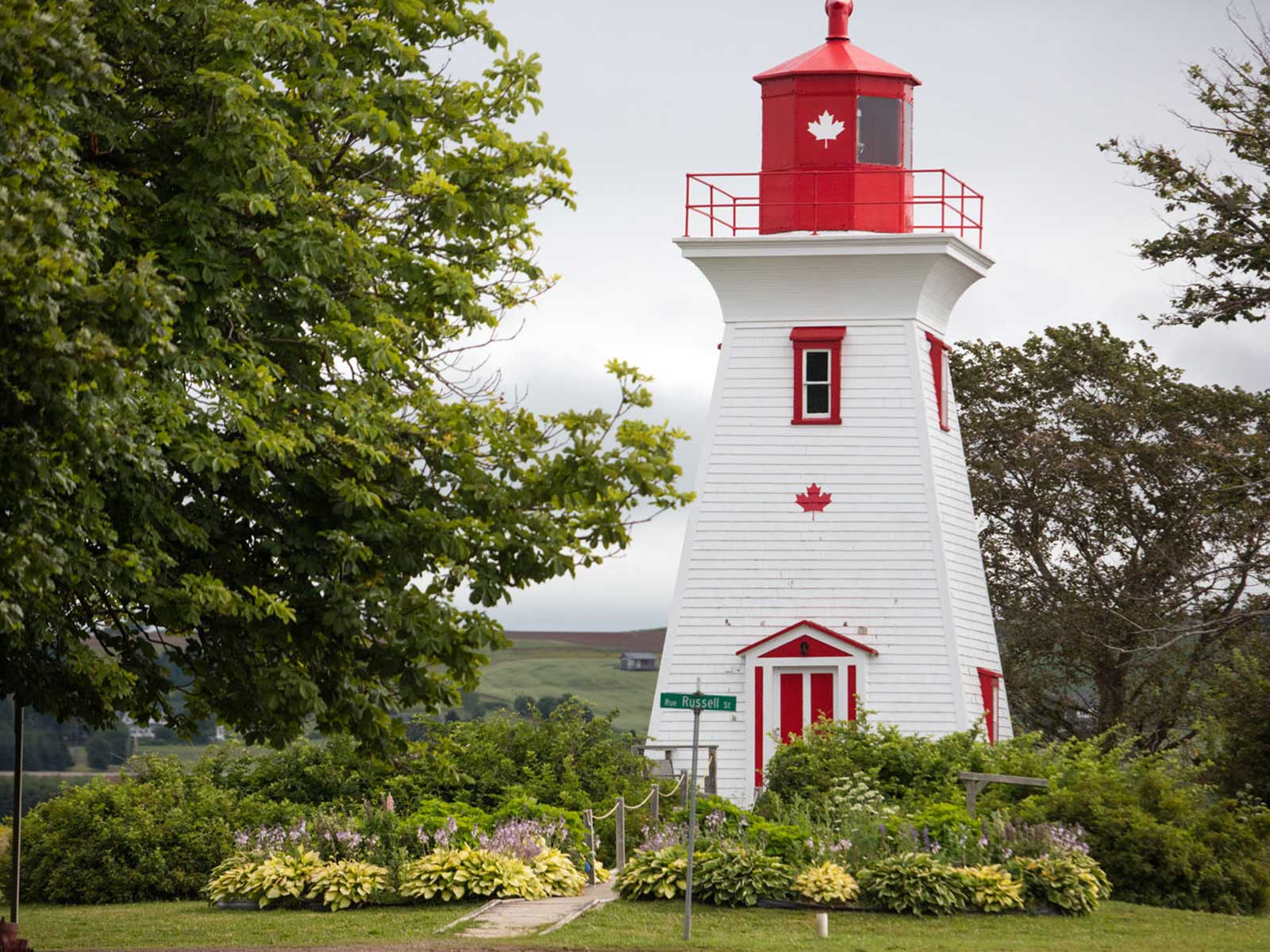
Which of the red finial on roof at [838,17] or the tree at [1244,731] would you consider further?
the red finial on roof at [838,17]

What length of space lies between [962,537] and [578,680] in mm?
93053

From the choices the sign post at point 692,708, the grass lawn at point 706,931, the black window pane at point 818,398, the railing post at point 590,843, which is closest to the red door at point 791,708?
the black window pane at point 818,398

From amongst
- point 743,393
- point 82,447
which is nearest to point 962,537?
point 743,393

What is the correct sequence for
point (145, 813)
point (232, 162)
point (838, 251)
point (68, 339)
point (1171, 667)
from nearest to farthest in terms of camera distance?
point (68, 339)
point (232, 162)
point (145, 813)
point (838, 251)
point (1171, 667)

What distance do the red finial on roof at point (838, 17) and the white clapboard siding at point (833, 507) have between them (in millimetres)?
4176

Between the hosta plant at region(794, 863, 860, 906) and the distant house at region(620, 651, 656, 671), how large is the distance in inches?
4060

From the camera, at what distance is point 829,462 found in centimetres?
2927

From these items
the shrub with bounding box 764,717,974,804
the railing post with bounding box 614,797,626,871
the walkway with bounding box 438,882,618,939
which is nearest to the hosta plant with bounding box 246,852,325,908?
the walkway with bounding box 438,882,618,939

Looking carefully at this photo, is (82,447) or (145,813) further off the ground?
(82,447)

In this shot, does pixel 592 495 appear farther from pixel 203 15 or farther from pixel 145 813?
pixel 145 813

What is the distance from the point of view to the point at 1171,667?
36.0 metres

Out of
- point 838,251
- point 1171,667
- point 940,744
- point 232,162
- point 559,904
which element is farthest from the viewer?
point 1171,667

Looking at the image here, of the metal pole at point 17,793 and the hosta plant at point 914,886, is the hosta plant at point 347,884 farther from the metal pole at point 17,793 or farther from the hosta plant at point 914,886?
the hosta plant at point 914,886

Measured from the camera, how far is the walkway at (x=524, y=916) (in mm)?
17297
